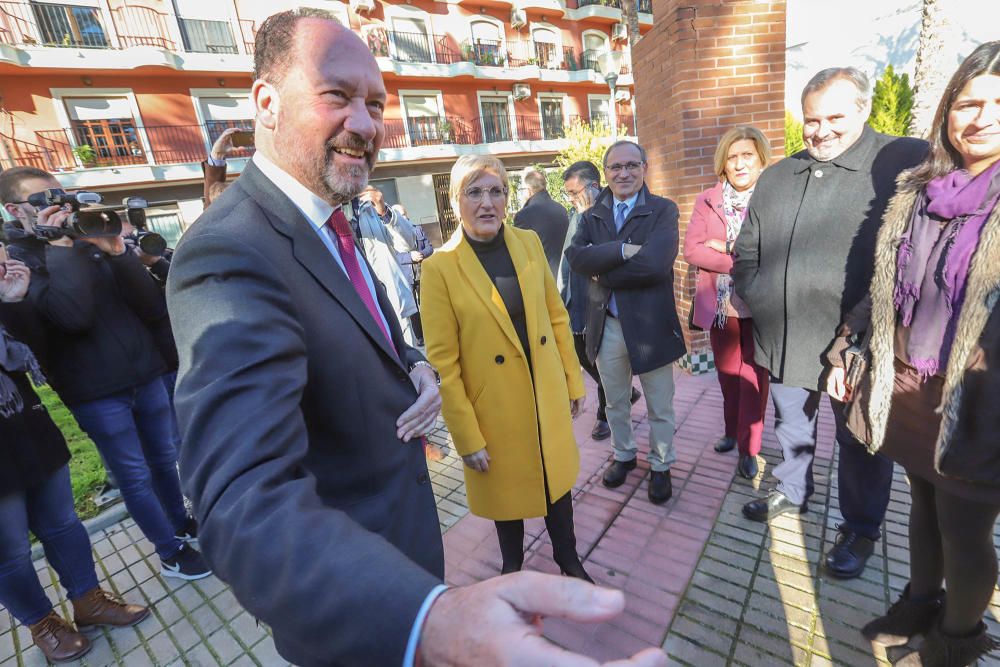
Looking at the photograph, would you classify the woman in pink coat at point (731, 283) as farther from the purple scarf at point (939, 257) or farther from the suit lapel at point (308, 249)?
the suit lapel at point (308, 249)

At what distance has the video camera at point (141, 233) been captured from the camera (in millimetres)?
2570

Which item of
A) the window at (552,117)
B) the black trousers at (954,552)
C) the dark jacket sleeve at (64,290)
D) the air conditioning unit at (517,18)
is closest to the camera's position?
the black trousers at (954,552)

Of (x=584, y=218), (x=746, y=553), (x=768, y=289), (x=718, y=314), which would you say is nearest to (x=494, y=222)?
(x=584, y=218)

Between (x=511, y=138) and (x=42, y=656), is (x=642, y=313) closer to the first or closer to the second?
(x=42, y=656)

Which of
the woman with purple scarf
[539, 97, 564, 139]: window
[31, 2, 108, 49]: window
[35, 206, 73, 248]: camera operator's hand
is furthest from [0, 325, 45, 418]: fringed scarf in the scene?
[539, 97, 564, 139]: window

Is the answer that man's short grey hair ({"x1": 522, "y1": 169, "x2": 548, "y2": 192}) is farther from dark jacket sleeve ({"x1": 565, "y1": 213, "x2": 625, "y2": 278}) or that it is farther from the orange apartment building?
the orange apartment building

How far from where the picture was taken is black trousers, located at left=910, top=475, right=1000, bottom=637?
4.96 ft

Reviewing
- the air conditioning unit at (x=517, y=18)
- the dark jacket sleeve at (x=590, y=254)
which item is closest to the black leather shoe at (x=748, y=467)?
the dark jacket sleeve at (x=590, y=254)

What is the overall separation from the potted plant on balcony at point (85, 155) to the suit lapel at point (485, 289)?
1713 centimetres

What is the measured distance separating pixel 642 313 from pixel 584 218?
82 centimetres

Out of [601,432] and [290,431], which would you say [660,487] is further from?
[290,431]

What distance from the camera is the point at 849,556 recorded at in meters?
2.23

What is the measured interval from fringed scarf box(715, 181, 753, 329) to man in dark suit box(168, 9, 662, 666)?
2.52 m

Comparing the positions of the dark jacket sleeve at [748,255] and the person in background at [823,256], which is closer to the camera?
the person in background at [823,256]
